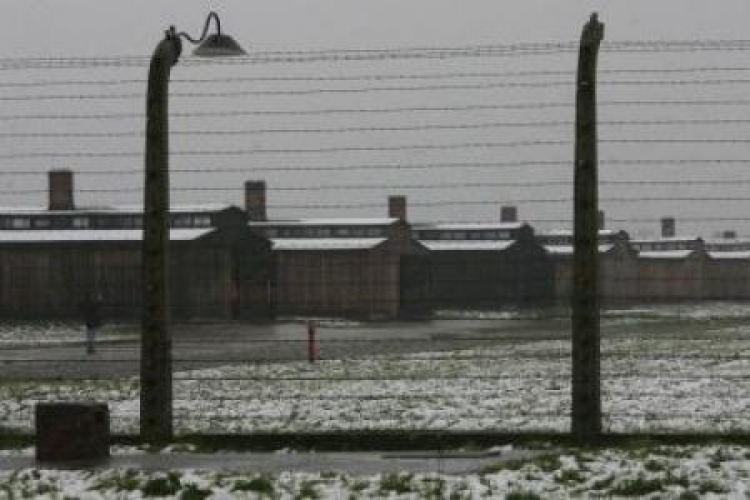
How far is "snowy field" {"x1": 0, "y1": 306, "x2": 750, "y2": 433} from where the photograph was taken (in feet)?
43.5

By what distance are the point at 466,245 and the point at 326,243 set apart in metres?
14.7

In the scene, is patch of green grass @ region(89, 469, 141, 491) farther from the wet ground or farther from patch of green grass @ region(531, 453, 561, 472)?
the wet ground

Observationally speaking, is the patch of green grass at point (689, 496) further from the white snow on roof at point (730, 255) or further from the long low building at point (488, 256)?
the white snow on roof at point (730, 255)

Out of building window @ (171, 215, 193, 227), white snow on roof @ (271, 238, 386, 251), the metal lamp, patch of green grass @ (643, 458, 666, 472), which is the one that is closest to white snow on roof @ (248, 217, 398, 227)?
white snow on roof @ (271, 238, 386, 251)

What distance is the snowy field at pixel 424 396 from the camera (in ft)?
43.5

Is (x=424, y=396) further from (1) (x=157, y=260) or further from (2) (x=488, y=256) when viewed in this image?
(2) (x=488, y=256)

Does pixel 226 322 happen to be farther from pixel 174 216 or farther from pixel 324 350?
pixel 324 350

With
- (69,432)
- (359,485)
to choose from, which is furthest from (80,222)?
(359,485)

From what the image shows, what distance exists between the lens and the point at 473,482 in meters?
7.50

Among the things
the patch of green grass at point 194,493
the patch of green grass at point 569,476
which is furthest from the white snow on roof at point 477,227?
the patch of green grass at point 194,493

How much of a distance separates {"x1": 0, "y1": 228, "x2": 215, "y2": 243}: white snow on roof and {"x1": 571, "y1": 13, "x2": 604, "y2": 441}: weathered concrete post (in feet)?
147

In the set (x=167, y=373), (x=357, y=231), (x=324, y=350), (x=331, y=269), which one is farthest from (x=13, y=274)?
(x=167, y=373)

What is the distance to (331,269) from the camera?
57938mm

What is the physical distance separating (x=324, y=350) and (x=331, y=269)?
24.8 metres
